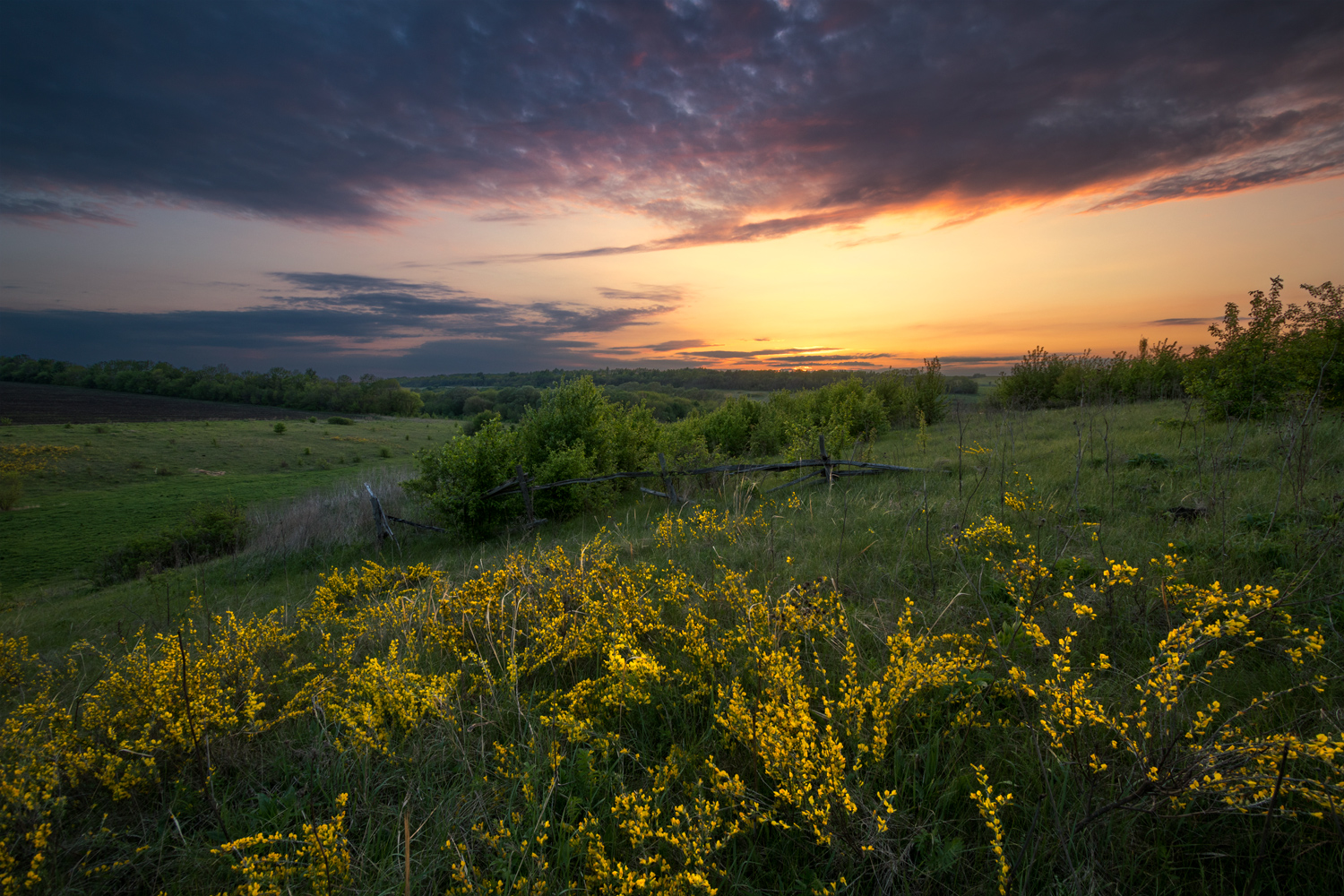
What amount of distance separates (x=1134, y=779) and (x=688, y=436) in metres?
15.0

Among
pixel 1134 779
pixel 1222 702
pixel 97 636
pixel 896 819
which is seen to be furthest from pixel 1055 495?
pixel 97 636

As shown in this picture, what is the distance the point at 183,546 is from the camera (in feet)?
58.2

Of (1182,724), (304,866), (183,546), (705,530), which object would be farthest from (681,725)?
(183,546)

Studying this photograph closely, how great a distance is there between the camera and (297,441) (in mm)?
48500

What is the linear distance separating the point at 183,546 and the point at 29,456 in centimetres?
2425

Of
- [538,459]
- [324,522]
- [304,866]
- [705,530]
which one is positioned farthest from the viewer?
[324,522]

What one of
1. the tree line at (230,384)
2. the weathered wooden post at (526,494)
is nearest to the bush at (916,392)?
the weathered wooden post at (526,494)

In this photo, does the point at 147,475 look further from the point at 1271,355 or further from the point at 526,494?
the point at 1271,355

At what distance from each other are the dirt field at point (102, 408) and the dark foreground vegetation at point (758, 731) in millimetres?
64610

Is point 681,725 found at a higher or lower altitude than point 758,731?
lower

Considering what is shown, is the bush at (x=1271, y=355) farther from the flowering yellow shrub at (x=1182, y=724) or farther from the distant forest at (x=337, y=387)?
the distant forest at (x=337, y=387)

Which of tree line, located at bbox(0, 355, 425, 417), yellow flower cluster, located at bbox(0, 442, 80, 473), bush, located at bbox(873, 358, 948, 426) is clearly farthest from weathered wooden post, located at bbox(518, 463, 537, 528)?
tree line, located at bbox(0, 355, 425, 417)

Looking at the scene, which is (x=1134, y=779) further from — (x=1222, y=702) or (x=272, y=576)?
(x=272, y=576)

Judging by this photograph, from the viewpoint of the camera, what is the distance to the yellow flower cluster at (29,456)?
2745 centimetres
